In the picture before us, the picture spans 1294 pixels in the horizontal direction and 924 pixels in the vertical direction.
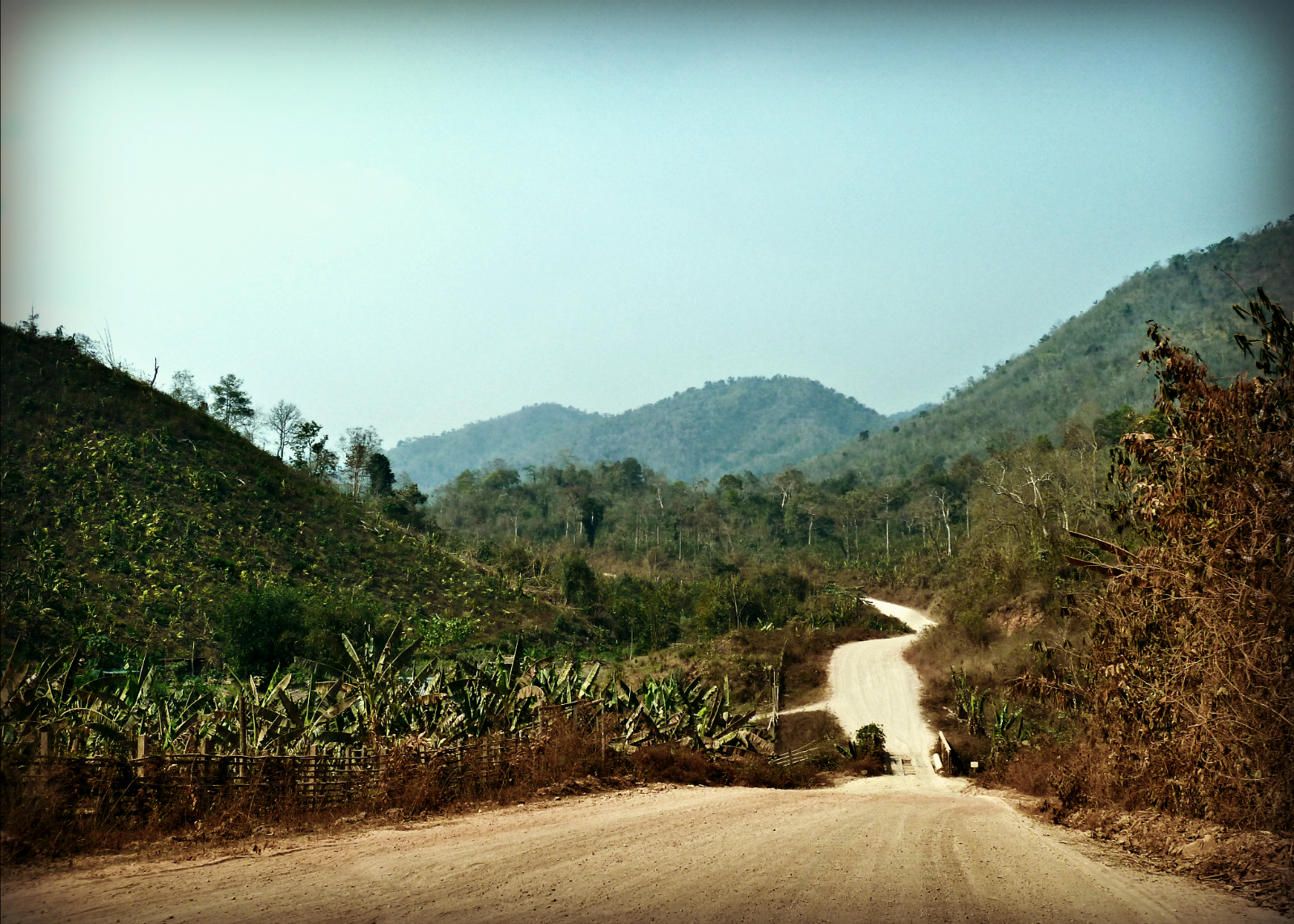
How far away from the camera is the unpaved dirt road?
4652mm

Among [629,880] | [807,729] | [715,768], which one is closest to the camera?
[629,880]

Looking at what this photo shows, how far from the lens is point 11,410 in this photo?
37406mm

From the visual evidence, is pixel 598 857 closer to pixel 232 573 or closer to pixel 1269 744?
pixel 1269 744

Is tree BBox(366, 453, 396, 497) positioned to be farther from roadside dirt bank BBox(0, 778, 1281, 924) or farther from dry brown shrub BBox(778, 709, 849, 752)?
roadside dirt bank BBox(0, 778, 1281, 924)

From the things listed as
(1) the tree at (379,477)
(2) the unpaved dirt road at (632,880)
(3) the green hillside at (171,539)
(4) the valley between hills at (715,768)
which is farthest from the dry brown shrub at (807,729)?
(1) the tree at (379,477)

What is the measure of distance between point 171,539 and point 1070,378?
374 feet

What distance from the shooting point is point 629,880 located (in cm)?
549

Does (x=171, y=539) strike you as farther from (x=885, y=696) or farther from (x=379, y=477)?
(x=885, y=696)

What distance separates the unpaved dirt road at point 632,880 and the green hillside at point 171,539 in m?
23.4

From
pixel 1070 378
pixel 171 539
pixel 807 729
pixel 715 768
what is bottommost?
pixel 807 729

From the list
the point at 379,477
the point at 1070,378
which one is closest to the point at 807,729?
the point at 379,477

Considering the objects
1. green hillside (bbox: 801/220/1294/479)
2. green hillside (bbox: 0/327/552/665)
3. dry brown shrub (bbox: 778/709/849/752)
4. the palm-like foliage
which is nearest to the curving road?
dry brown shrub (bbox: 778/709/849/752)

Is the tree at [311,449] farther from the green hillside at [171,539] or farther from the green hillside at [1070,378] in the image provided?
the green hillside at [1070,378]

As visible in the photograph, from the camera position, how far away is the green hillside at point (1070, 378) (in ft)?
331
